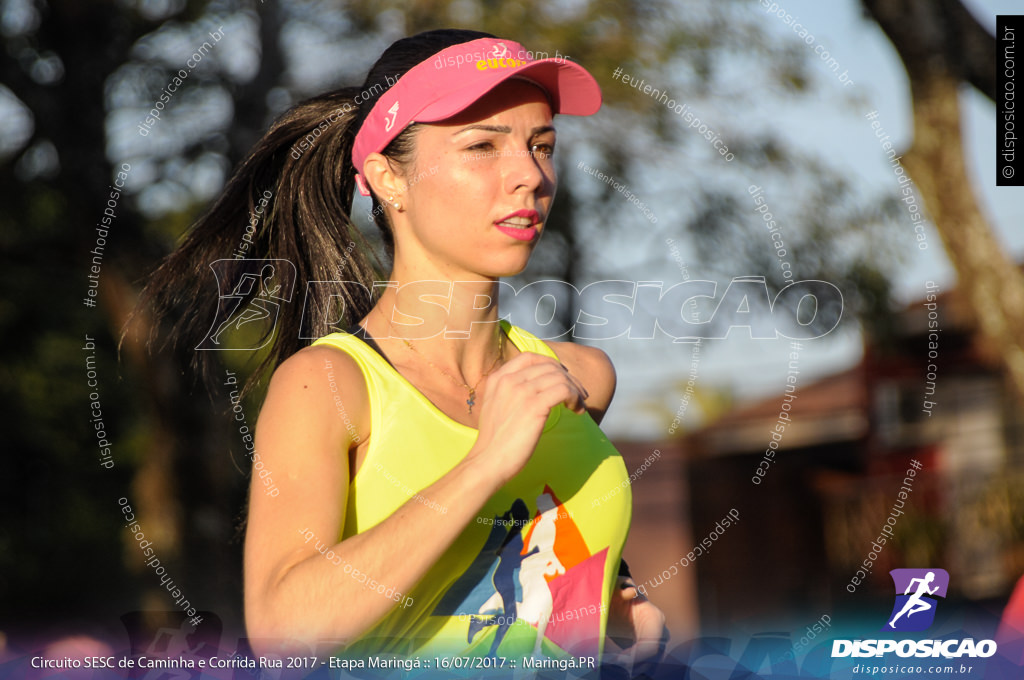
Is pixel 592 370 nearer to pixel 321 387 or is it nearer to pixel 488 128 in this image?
pixel 488 128

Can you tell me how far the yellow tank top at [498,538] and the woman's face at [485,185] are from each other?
0.22 m

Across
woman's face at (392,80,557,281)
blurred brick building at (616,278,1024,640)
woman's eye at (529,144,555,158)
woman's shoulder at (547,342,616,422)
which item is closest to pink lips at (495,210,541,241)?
woman's face at (392,80,557,281)

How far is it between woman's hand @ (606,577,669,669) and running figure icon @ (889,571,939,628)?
0.55 m

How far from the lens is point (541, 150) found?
166cm

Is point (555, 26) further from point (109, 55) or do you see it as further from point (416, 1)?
point (109, 55)

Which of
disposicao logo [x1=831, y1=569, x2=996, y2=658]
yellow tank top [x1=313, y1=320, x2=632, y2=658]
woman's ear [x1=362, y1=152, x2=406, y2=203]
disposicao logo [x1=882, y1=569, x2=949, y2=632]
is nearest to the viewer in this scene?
yellow tank top [x1=313, y1=320, x2=632, y2=658]

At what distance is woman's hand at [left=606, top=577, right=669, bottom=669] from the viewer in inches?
68.2

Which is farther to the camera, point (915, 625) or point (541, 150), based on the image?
point (915, 625)

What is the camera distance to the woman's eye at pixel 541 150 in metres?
1.64

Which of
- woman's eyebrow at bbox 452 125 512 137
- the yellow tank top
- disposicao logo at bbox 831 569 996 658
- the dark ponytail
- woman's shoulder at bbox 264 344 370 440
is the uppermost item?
woman's eyebrow at bbox 452 125 512 137

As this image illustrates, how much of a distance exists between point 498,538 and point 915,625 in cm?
98

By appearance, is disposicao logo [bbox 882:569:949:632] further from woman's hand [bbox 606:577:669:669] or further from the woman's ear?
the woman's ear

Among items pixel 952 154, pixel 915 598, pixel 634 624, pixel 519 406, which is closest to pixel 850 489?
pixel 952 154

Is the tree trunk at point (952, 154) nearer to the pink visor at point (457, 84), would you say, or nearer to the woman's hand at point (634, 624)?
the pink visor at point (457, 84)
